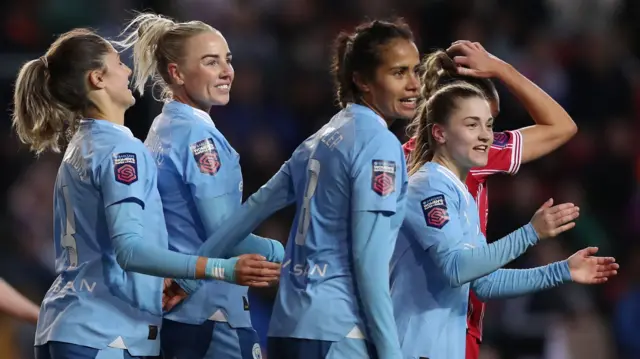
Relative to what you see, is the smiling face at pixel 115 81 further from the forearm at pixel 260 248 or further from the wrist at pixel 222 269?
the wrist at pixel 222 269

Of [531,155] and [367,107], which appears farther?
[531,155]

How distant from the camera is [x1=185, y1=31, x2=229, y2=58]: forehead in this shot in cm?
475

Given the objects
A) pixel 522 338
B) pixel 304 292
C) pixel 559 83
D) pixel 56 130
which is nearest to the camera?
pixel 304 292

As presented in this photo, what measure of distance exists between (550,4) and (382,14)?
1407 mm

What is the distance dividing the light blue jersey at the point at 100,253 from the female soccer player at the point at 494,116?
1.28 metres

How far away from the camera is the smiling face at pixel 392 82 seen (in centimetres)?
411

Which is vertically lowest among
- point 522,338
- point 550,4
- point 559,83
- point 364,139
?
point 522,338

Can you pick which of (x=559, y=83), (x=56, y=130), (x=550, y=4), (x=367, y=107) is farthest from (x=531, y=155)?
(x=550, y=4)

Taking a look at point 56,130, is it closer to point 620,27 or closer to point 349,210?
point 349,210

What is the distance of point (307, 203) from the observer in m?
3.99

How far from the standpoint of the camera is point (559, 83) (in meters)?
9.61

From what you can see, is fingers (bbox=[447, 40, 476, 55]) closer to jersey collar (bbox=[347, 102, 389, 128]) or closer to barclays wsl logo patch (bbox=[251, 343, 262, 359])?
jersey collar (bbox=[347, 102, 389, 128])

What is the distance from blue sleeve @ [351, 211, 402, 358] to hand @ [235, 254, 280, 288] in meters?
0.26

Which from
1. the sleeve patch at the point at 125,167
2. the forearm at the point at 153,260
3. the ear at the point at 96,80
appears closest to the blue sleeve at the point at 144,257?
the forearm at the point at 153,260
